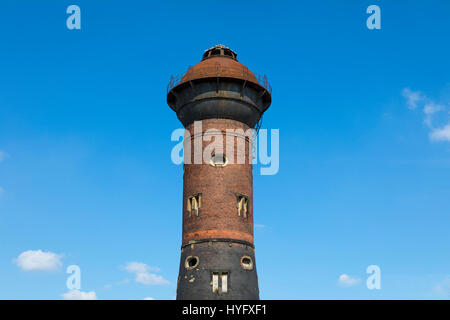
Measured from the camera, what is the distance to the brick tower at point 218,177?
3472 centimetres

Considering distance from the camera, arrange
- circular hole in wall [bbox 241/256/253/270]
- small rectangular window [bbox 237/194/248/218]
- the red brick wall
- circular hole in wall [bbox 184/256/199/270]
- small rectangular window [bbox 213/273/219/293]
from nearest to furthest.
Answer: small rectangular window [bbox 213/273/219/293], circular hole in wall [bbox 184/256/199/270], circular hole in wall [bbox 241/256/253/270], the red brick wall, small rectangular window [bbox 237/194/248/218]

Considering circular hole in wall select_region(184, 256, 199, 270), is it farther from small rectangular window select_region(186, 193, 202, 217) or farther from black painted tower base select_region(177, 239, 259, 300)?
small rectangular window select_region(186, 193, 202, 217)

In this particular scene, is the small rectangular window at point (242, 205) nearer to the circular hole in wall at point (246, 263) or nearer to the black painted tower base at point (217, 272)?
the black painted tower base at point (217, 272)

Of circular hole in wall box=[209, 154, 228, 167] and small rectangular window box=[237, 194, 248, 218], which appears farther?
circular hole in wall box=[209, 154, 228, 167]

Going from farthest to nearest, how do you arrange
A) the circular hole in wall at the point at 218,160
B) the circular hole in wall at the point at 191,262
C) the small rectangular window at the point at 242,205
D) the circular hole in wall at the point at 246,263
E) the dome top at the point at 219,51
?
the dome top at the point at 219,51 < the circular hole in wall at the point at 218,160 < the small rectangular window at the point at 242,205 < the circular hole in wall at the point at 246,263 < the circular hole in wall at the point at 191,262

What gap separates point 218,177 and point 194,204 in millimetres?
2446

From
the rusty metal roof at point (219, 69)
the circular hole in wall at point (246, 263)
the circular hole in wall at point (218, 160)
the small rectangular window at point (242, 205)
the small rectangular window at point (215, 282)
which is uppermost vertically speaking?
the rusty metal roof at point (219, 69)

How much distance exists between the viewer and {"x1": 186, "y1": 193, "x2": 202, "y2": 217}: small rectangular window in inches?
1447

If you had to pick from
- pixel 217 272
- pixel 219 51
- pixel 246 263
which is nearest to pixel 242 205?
pixel 246 263

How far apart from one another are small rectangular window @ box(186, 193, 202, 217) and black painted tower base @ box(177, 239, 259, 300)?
7.43 feet

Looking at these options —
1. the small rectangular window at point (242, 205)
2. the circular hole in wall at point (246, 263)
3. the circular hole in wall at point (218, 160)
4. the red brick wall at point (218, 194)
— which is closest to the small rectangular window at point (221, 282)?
the circular hole in wall at point (246, 263)

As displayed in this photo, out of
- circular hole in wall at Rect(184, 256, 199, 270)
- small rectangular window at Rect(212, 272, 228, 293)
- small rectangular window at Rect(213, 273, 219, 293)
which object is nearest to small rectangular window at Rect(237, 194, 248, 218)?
circular hole in wall at Rect(184, 256, 199, 270)

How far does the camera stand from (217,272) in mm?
34438
